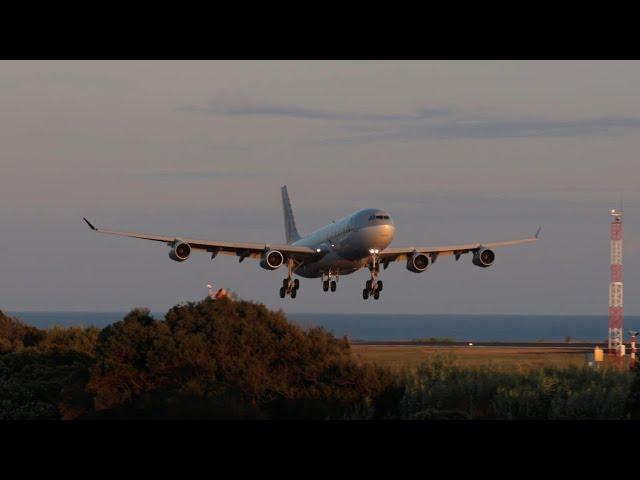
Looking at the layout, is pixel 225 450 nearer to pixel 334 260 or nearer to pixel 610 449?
pixel 610 449

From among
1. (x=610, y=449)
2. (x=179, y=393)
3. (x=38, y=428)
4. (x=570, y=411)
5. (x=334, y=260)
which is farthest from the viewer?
(x=334, y=260)

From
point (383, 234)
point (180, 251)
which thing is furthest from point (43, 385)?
point (383, 234)

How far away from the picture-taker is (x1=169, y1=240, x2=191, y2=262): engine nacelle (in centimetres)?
7831

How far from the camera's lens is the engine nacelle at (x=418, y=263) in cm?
8362

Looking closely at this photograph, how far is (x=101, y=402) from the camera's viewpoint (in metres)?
62.3

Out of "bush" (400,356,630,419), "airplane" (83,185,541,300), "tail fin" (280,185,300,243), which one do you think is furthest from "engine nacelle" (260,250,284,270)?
"tail fin" (280,185,300,243)

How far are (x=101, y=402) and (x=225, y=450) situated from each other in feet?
126

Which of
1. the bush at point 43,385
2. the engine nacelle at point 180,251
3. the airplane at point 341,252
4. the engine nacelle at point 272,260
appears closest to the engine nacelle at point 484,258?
the airplane at point 341,252

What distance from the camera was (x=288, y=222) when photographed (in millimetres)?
124125

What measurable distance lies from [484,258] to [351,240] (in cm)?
1284

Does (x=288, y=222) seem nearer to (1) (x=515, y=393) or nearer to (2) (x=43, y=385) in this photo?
(2) (x=43, y=385)

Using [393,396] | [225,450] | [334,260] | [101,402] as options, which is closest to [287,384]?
[393,396]

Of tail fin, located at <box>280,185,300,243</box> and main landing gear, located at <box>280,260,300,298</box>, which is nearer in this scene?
main landing gear, located at <box>280,260,300,298</box>

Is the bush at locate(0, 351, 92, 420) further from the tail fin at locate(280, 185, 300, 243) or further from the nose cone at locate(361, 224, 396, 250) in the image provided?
the tail fin at locate(280, 185, 300, 243)
